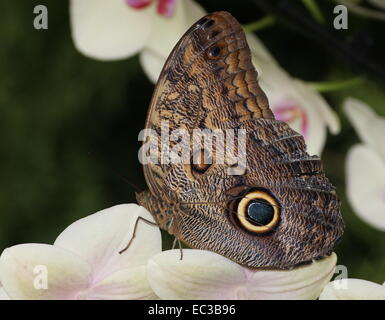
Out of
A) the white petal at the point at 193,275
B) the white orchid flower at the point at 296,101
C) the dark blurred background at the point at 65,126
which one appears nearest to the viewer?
the white petal at the point at 193,275

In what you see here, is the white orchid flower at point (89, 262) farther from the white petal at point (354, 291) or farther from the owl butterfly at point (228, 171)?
the white petal at point (354, 291)

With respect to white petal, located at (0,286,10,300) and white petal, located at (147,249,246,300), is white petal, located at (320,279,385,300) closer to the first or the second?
white petal, located at (147,249,246,300)

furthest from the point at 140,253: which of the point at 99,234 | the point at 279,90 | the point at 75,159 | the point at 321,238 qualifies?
the point at 75,159

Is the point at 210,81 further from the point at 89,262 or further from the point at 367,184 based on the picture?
the point at 367,184

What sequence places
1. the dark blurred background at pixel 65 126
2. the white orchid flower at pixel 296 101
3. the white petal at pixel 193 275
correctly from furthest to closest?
the dark blurred background at pixel 65 126 → the white orchid flower at pixel 296 101 → the white petal at pixel 193 275

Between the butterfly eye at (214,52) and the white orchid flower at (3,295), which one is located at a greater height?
the butterfly eye at (214,52)

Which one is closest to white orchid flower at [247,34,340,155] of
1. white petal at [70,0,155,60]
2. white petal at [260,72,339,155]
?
white petal at [260,72,339,155]

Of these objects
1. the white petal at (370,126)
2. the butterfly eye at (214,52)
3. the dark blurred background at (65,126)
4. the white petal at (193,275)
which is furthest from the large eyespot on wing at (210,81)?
the dark blurred background at (65,126)
